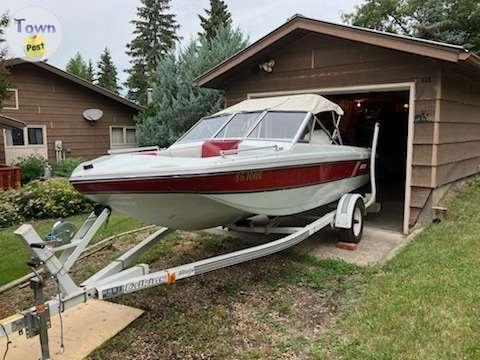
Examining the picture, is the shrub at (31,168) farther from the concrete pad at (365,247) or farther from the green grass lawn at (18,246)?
the concrete pad at (365,247)

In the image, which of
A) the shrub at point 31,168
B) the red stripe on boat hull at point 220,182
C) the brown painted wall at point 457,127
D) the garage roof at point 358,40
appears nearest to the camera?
the red stripe on boat hull at point 220,182

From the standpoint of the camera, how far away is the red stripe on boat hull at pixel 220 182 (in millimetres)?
3383

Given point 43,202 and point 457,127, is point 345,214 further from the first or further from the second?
point 43,202

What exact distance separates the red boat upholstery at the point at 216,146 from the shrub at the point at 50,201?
16.2 feet

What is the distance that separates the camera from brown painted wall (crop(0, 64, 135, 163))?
1399 centimetres

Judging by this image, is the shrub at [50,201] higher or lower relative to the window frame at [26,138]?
lower

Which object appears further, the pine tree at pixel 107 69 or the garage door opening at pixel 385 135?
the pine tree at pixel 107 69

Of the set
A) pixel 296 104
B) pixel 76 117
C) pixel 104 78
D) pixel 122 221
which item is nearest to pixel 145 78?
pixel 104 78

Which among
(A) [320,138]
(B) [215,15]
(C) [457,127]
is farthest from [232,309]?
(B) [215,15]

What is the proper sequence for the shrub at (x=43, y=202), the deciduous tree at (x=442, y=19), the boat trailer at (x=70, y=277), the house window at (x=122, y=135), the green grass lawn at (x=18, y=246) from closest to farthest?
the boat trailer at (x=70, y=277) < the green grass lawn at (x=18, y=246) < the shrub at (x=43, y=202) < the house window at (x=122, y=135) < the deciduous tree at (x=442, y=19)

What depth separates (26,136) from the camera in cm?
1417

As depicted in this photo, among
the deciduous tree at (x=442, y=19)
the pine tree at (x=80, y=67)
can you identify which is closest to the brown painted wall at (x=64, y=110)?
the deciduous tree at (x=442, y=19)

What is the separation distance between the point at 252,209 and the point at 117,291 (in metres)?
1.57

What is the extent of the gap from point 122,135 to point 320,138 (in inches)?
512
